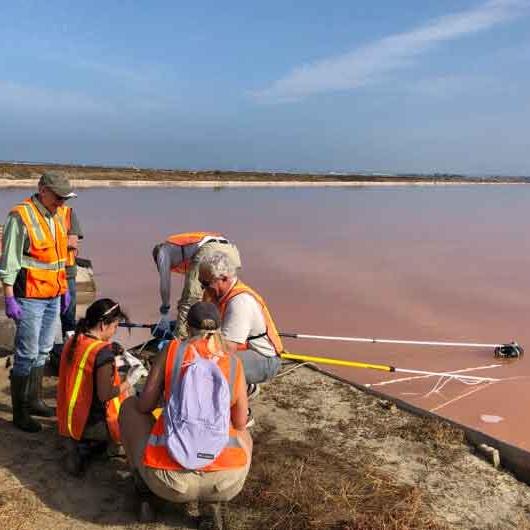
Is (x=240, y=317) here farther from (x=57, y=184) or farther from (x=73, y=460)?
(x=57, y=184)

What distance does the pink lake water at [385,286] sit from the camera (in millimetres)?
5425

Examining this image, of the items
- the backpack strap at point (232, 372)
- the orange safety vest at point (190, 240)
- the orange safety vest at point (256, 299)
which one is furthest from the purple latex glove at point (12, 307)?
the orange safety vest at point (190, 240)

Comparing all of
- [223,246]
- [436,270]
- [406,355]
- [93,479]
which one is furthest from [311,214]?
[93,479]

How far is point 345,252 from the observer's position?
1374 centimetres

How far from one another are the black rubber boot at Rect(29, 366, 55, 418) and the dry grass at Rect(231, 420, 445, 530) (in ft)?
4.74

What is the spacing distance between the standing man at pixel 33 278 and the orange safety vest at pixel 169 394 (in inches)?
55.5

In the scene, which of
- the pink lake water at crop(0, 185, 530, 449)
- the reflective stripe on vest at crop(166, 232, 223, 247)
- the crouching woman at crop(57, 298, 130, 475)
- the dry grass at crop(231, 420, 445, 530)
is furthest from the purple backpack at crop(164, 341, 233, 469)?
the pink lake water at crop(0, 185, 530, 449)

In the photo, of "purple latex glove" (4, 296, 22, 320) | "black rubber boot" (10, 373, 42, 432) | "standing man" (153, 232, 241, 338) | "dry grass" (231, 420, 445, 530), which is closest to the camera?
"dry grass" (231, 420, 445, 530)

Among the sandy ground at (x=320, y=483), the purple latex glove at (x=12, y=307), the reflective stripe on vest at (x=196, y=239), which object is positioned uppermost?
the reflective stripe on vest at (x=196, y=239)

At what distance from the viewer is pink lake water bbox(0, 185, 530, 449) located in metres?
5.43

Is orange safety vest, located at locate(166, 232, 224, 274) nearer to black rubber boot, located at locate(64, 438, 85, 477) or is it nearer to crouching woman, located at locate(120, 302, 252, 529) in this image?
black rubber boot, located at locate(64, 438, 85, 477)

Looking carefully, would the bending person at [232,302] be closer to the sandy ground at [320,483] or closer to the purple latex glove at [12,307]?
the sandy ground at [320,483]

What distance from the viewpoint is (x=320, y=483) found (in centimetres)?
316

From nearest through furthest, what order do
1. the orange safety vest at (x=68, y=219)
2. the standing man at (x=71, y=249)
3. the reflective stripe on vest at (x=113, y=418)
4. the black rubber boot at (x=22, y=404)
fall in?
the reflective stripe on vest at (x=113, y=418)
the black rubber boot at (x=22, y=404)
the orange safety vest at (x=68, y=219)
the standing man at (x=71, y=249)
